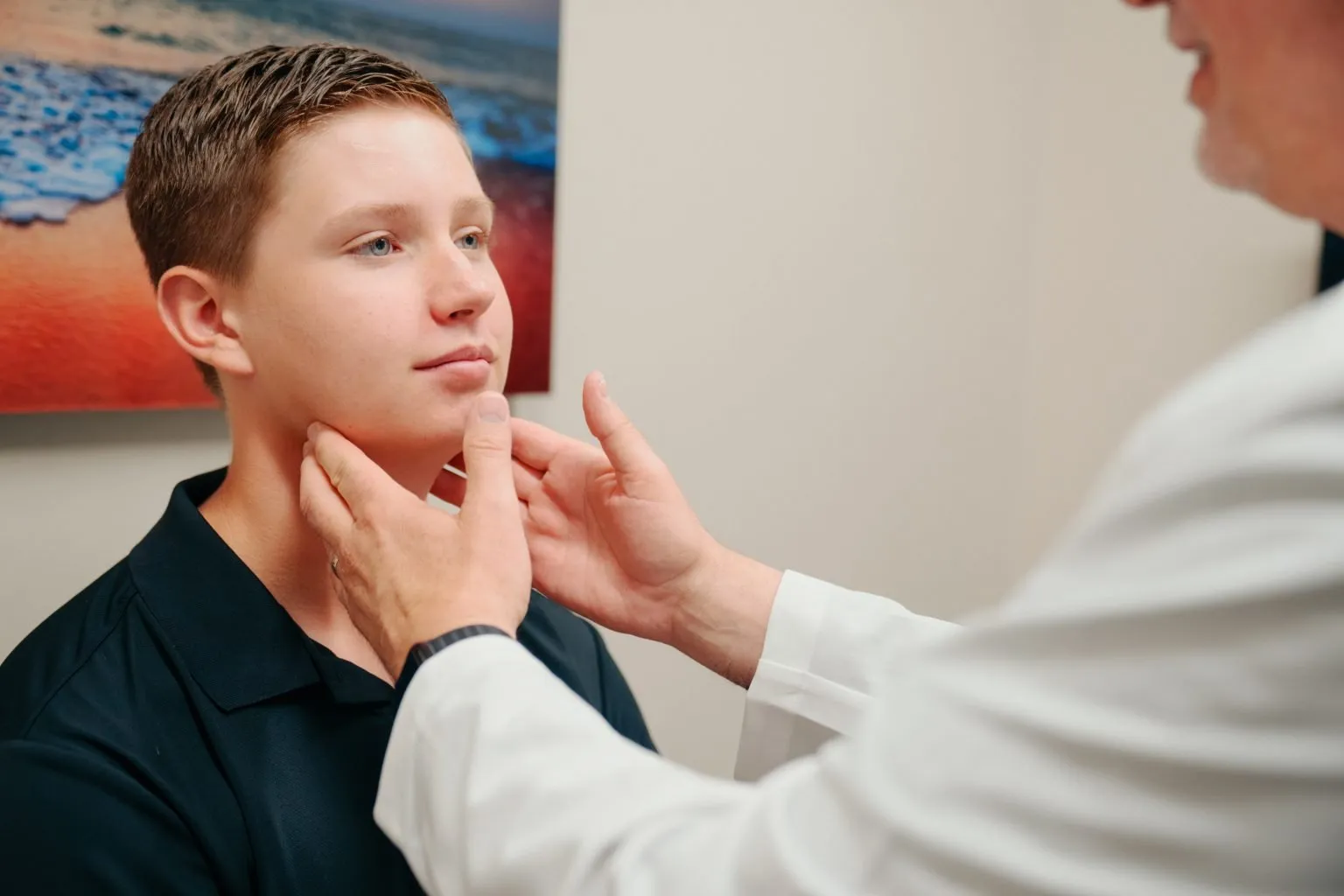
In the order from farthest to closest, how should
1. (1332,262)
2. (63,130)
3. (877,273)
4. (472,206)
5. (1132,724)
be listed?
(877,273) < (1332,262) < (63,130) < (472,206) < (1132,724)

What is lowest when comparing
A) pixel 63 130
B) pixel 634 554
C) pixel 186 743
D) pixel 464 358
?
pixel 186 743

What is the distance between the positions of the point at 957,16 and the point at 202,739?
2034 mm

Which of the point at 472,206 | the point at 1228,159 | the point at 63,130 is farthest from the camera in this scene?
the point at 63,130

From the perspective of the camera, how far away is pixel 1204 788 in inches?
19.9

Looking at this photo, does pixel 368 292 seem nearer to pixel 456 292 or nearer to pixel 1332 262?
pixel 456 292

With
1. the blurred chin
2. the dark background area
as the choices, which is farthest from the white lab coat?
the dark background area

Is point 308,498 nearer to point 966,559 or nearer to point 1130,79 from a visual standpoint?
point 966,559

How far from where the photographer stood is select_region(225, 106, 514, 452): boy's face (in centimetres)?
99

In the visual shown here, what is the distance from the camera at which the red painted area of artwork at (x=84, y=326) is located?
117 centimetres

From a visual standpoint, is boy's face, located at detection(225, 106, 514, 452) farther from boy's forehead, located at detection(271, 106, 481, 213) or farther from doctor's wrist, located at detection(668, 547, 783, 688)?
doctor's wrist, located at detection(668, 547, 783, 688)

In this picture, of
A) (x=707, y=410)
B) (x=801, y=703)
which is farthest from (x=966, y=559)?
(x=801, y=703)

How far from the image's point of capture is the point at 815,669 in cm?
111

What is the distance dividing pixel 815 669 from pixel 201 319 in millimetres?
709

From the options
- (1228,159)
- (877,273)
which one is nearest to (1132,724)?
(1228,159)
